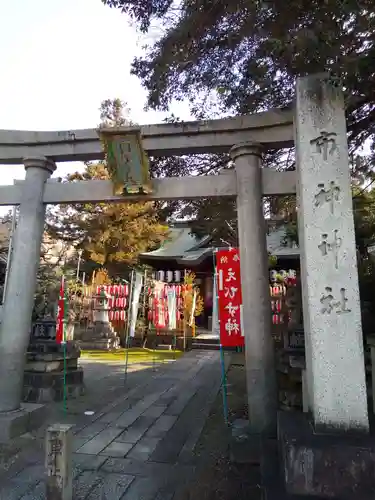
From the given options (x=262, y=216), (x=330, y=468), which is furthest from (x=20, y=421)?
(x=262, y=216)

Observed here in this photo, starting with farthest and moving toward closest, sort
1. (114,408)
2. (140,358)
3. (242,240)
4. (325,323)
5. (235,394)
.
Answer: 1. (140,358)
2. (235,394)
3. (114,408)
4. (242,240)
5. (325,323)

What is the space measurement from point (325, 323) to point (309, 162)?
162cm

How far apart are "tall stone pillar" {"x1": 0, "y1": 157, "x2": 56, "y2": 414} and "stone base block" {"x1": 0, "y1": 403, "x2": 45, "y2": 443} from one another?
0.15 m

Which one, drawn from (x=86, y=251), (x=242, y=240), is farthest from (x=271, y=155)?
(x=86, y=251)

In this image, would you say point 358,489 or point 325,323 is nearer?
point 358,489

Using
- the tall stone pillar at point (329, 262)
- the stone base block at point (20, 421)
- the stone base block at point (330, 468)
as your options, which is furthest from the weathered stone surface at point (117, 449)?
the tall stone pillar at point (329, 262)

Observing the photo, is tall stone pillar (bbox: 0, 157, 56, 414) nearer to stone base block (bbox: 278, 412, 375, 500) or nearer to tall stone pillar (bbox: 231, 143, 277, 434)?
tall stone pillar (bbox: 231, 143, 277, 434)

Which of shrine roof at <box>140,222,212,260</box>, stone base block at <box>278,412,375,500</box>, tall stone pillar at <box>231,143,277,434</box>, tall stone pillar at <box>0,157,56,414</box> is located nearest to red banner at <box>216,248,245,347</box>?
tall stone pillar at <box>231,143,277,434</box>

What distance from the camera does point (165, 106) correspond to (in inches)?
241

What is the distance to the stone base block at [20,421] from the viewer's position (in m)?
4.75

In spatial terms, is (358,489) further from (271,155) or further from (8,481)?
(271,155)

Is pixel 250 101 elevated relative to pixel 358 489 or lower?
elevated

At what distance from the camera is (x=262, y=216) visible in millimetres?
4941

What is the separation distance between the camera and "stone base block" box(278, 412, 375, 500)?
292 centimetres
